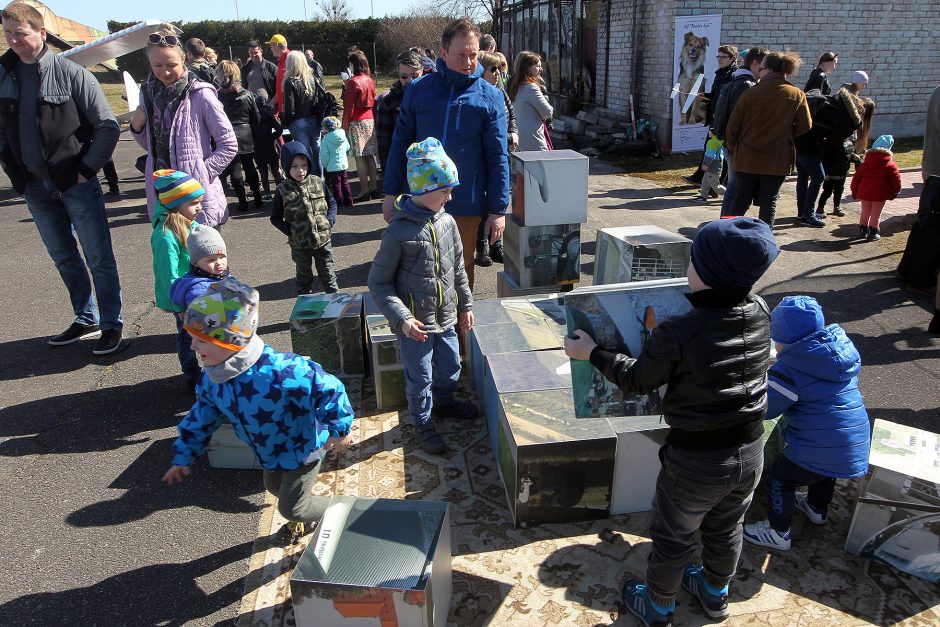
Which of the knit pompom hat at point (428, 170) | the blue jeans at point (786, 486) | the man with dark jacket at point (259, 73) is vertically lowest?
the blue jeans at point (786, 486)

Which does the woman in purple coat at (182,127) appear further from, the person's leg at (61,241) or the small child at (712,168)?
the small child at (712,168)

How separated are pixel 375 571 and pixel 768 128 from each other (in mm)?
5690

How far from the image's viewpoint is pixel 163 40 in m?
4.05

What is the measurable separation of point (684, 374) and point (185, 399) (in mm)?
3408

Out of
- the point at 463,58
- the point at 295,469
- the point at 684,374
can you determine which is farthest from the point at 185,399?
the point at 684,374

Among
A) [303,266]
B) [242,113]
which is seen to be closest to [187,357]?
[303,266]

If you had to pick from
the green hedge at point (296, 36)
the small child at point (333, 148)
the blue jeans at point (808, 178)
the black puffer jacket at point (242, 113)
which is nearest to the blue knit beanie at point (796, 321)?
the blue jeans at point (808, 178)

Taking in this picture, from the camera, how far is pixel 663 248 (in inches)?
149

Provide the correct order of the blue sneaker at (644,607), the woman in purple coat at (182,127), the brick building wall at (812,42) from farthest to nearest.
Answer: the brick building wall at (812,42) < the woman in purple coat at (182,127) < the blue sneaker at (644,607)

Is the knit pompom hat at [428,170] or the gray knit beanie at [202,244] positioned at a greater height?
the knit pompom hat at [428,170]

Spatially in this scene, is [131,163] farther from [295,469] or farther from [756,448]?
[756,448]

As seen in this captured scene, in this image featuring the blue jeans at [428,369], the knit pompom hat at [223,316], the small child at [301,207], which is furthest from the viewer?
the small child at [301,207]

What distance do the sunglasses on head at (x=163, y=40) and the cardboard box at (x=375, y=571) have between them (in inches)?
127

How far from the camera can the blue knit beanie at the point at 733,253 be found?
191 centimetres
